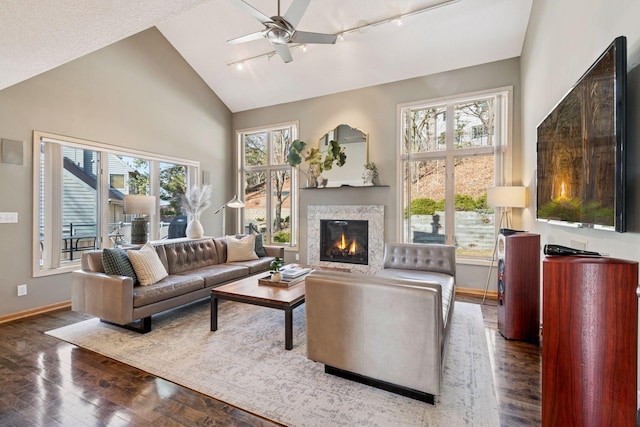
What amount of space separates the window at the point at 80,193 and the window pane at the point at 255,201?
1.83m

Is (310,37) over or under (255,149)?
over

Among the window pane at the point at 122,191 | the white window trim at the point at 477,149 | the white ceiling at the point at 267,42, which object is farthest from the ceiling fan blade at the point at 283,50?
the window pane at the point at 122,191

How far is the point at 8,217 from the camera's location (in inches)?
135

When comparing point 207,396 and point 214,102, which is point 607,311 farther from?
point 214,102

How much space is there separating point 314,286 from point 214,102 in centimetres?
546

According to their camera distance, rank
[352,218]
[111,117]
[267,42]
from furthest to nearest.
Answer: [352,218] < [267,42] < [111,117]

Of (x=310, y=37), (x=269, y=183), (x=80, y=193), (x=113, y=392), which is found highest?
(x=310, y=37)

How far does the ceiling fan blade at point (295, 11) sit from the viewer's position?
2621 millimetres

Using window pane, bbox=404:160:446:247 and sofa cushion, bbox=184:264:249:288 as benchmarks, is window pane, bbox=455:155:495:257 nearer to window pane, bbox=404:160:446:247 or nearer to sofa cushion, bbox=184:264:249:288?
window pane, bbox=404:160:446:247

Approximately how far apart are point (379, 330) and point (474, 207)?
338cm

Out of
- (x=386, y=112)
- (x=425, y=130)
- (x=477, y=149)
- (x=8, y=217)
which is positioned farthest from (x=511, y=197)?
(x=8, y=217)

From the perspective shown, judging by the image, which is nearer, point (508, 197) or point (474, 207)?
point (508, 197)

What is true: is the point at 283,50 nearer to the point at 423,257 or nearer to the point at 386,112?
the point at 386,112

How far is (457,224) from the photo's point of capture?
15.1 feet
